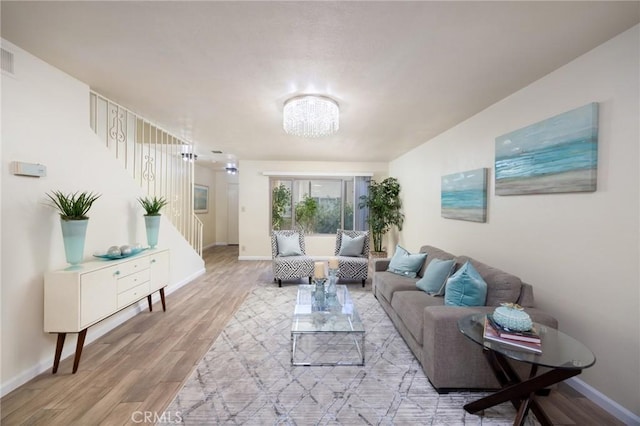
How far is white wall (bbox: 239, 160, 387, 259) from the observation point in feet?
21.6

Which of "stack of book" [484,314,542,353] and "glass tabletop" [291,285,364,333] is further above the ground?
"stack of book" [484,314,542,353]

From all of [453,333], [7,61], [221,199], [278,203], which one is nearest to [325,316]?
[453,333]

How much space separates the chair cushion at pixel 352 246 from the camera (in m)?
4.68

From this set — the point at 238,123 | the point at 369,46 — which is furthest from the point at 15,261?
the point at 369,46

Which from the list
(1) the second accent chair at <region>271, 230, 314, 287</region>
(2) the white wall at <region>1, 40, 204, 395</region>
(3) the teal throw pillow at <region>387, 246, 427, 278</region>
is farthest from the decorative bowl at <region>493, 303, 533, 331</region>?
(2) the white wall at <region>1, 40, 204, 395</region>

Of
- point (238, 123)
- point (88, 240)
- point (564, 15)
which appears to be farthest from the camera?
point (238, 123)

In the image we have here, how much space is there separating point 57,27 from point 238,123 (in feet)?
6.46

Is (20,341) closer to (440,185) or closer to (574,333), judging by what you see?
→ (574,333)

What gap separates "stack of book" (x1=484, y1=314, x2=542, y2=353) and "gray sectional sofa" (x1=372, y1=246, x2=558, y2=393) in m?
0.30

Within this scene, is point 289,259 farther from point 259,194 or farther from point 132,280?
point 259,194

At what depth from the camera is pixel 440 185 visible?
409 centimetres

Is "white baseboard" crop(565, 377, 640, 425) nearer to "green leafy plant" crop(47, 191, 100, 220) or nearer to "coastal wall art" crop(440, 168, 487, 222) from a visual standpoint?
"coastal wall art" crop(440, 168, 487, 222)

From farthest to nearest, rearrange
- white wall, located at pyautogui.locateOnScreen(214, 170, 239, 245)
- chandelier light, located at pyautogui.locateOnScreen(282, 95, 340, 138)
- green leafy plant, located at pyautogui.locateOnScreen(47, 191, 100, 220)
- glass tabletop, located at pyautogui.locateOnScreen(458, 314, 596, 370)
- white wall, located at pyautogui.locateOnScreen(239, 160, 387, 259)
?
white wall, located at pyautogui.locateOnScreen(214, 170, 239, 245) < white wall, located at pyautogui.locateOnScreen(239, 160, 387, 259) < chandelier light, located at pyautogui.locateOnScreen(282, 95, 340, 138) < green leafy plant, located at pyautogui.locateOnScreen(47, 191, 100, 220) < glass tabletop, located at pyautogui.locateOnScreen(458, 314, 596, 370)

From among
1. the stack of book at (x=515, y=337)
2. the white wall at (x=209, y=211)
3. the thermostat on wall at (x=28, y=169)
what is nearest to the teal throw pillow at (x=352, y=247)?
the stack of book at (x=515, y=337)
